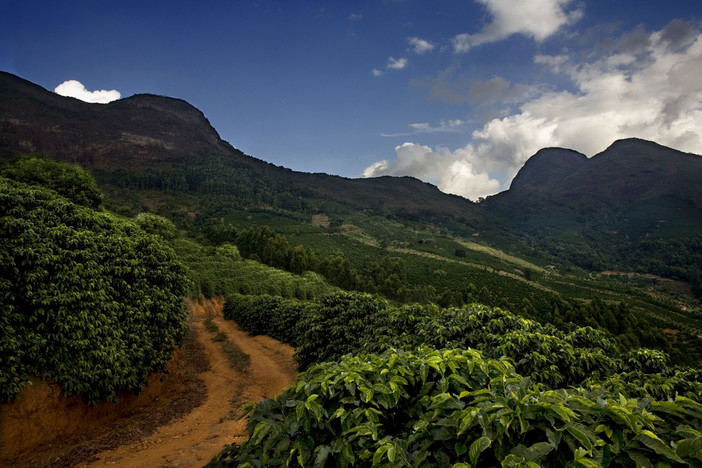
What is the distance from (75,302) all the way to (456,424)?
8.75 meters

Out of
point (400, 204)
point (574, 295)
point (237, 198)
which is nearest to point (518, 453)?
point (574, 295)

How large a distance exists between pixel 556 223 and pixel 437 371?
22308cm

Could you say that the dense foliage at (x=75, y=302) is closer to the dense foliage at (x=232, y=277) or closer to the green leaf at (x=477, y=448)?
the green leaf at (x=477, y=448)

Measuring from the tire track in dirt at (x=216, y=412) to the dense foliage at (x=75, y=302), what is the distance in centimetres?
160

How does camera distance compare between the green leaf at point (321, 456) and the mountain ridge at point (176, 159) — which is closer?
the green leaf at point (321, 456)

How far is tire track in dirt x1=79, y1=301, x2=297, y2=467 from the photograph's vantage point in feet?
21.4

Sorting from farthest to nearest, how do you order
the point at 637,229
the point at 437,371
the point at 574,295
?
the point at 637,229 < the point at 574,295 < the point at 437,371

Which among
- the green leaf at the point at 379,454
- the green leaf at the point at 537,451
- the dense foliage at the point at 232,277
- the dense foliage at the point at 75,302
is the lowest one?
the dense foliage at the point at 232,277

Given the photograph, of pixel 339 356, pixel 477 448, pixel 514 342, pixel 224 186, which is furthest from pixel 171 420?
pixel 224 186

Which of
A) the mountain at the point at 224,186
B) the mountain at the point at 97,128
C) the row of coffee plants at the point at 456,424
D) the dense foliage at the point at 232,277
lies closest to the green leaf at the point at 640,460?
the row of coffee plants at the point at 456,424

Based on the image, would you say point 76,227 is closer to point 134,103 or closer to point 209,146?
point 209,146

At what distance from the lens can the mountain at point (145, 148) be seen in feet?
386

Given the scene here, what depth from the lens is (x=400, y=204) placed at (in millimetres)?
196375

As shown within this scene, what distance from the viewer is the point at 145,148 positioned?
149500 mm
